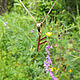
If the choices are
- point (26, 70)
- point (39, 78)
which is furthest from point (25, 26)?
point (39, 78)

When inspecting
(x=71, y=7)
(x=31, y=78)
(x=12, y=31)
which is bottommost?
(x=31, y=78)

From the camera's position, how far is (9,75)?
1.03 meters

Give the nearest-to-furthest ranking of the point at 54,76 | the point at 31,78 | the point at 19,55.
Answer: the point at 54,76
the point at 31,78
the point at 19,55

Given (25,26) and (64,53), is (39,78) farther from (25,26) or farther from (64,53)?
(25,26)

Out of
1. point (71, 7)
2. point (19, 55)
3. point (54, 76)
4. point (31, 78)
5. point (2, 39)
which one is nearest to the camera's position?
point (54, 76)

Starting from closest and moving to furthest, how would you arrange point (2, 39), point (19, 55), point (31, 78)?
point (31, 78), point (19, 55), point (2, 39)

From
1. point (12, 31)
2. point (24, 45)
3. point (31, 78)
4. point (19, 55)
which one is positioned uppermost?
point (12, 31)

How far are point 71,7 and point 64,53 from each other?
0.90 meters

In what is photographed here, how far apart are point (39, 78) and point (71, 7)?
1.17 meters

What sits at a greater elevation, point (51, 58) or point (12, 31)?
point (12, 31)

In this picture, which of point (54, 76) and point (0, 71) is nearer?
point (54, 76)

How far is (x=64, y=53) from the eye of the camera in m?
1.05

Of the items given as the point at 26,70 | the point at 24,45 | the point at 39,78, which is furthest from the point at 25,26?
the point at 39,78

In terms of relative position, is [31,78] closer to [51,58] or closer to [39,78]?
[39,78]
